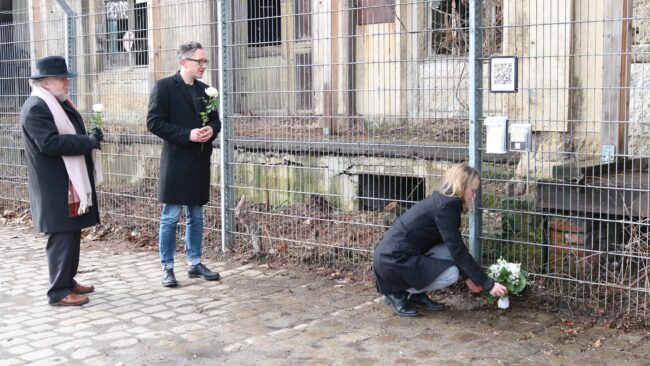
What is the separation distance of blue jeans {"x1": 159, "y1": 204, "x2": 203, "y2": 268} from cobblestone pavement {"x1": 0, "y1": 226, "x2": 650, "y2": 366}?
0.83ft

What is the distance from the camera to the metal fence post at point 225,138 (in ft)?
25.2

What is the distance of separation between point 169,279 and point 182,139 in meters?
1.25

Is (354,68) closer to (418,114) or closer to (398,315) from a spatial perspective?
(418,114)

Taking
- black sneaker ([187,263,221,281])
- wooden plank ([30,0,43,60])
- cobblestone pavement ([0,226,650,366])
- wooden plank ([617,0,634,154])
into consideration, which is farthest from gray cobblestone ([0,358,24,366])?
wooden plank ([30,0,43,60])

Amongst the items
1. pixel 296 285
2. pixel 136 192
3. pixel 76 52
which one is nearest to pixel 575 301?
pixel 296 285

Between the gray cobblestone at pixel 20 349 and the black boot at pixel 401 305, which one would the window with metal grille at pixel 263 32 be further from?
the gray cobblestone at pixel 20 349

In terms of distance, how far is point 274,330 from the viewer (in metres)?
5.44

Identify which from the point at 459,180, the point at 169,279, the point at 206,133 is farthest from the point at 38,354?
the point at 459,180

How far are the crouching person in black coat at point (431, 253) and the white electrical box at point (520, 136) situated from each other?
0.42 m

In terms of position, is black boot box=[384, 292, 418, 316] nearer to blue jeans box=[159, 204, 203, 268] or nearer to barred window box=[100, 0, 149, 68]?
blue jeans box=[159, 204, 203, 268]

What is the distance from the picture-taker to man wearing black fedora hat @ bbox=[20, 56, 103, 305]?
6.02 metres

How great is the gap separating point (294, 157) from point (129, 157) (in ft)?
8.03

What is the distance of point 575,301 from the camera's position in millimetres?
5633

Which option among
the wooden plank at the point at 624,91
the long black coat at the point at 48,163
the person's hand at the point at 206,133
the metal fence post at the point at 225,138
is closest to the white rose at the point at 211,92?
the person's hand at the point at 206,133
